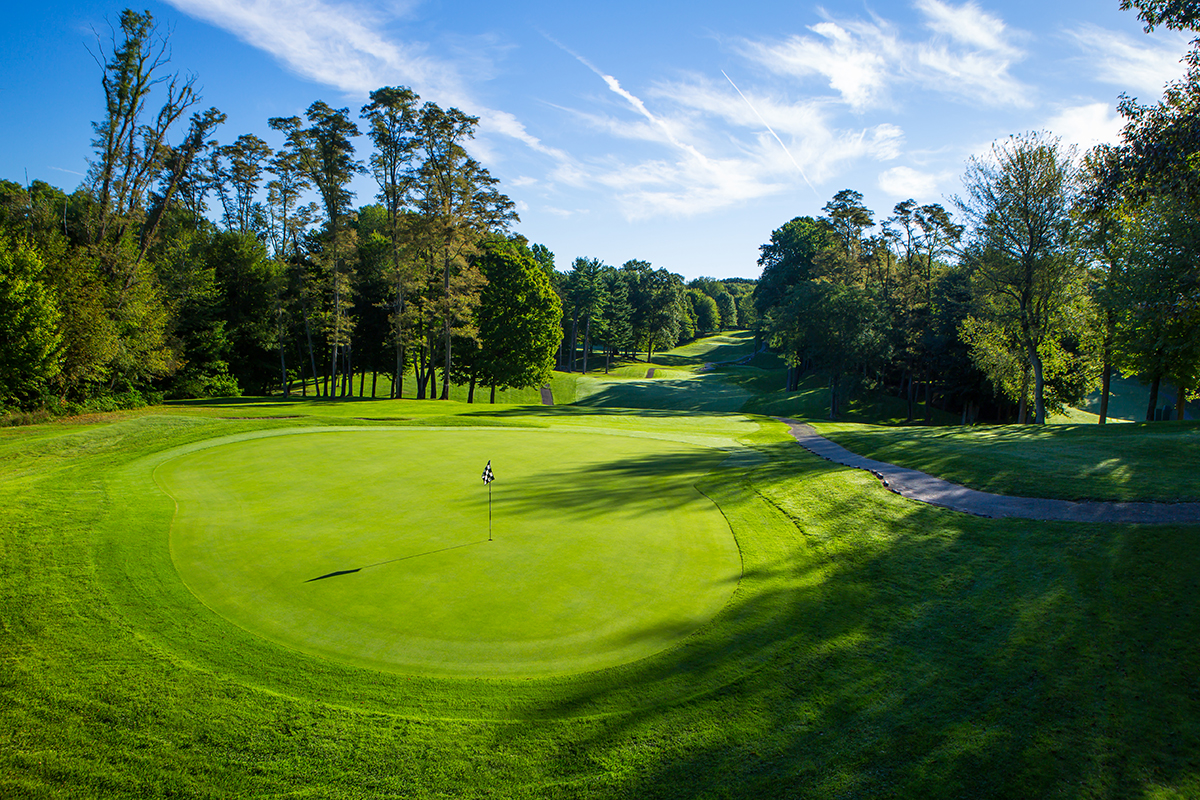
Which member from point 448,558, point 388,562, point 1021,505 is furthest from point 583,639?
point 1021,505

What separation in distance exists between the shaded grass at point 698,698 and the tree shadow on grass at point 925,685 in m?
0.03

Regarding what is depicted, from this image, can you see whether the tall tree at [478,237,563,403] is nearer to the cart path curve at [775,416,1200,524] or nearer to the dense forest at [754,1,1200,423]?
the dense forest at [754,1,1200,423]

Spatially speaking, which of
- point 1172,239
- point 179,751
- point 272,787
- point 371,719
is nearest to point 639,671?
point 371,719

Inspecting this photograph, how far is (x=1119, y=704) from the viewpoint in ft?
18.0

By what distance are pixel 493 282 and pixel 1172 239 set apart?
134ft

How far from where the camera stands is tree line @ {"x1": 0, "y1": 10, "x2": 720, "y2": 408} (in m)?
25.0

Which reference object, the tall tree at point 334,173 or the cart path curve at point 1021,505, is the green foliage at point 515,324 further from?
the cart path curve at point 1021,505

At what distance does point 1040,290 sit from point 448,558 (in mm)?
33464

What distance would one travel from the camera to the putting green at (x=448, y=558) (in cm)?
622

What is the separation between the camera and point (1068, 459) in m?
14.1

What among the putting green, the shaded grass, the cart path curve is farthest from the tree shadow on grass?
the cart path curve

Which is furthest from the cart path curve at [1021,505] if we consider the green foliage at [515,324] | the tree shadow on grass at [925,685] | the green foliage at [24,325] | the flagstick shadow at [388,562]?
the green foliage at [515,324]

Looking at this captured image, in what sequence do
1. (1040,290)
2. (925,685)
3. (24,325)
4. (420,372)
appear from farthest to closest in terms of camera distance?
(420,372)
(1040,290)
(24,325)
(925,685)

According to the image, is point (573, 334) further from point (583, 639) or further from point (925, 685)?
point (925, 685)
